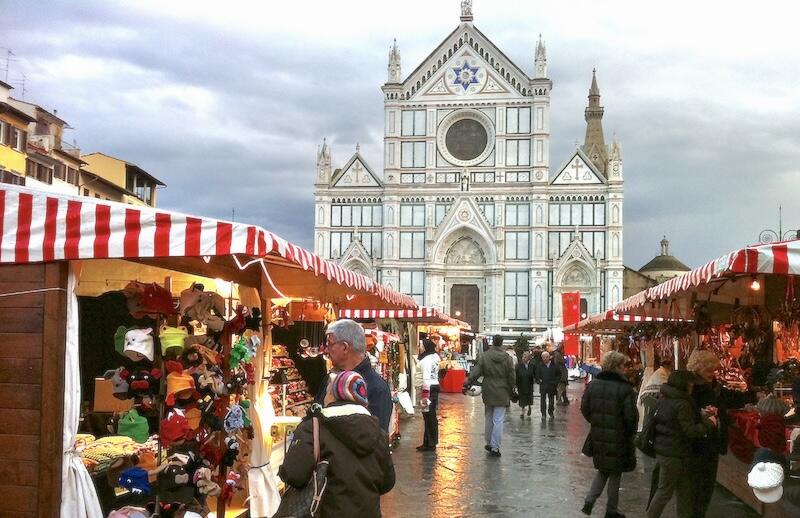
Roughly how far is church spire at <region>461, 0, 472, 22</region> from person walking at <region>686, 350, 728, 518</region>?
4143 cm

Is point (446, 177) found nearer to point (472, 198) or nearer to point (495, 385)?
point (472, 198)

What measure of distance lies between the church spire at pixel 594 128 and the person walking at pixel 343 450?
63.0 m

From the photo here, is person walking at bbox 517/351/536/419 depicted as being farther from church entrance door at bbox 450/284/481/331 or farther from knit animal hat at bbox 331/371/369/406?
church entrance door at bbox 450/284/481/331

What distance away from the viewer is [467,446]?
465 inches

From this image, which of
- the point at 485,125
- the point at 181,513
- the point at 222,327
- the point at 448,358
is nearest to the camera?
the point at 181,513

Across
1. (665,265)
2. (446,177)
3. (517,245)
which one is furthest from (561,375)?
(665,265)

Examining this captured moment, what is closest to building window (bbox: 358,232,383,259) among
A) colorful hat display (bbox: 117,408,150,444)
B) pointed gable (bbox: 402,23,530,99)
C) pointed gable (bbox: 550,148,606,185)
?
pointed gable (bbox: 402,23,530,99)

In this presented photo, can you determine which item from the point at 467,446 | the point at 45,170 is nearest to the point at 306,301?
the point at 467,446

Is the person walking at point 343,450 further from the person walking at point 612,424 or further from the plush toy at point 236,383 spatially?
the person walking at point 612,424

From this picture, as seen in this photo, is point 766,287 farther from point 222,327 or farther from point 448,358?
point 448,358

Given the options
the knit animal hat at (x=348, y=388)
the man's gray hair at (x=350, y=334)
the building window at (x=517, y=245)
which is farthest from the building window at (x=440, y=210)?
the knit animal hat at (x=348, y=388)

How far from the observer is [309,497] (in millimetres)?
3205

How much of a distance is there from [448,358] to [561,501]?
1950 cm

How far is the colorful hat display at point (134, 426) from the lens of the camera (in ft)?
18.1
